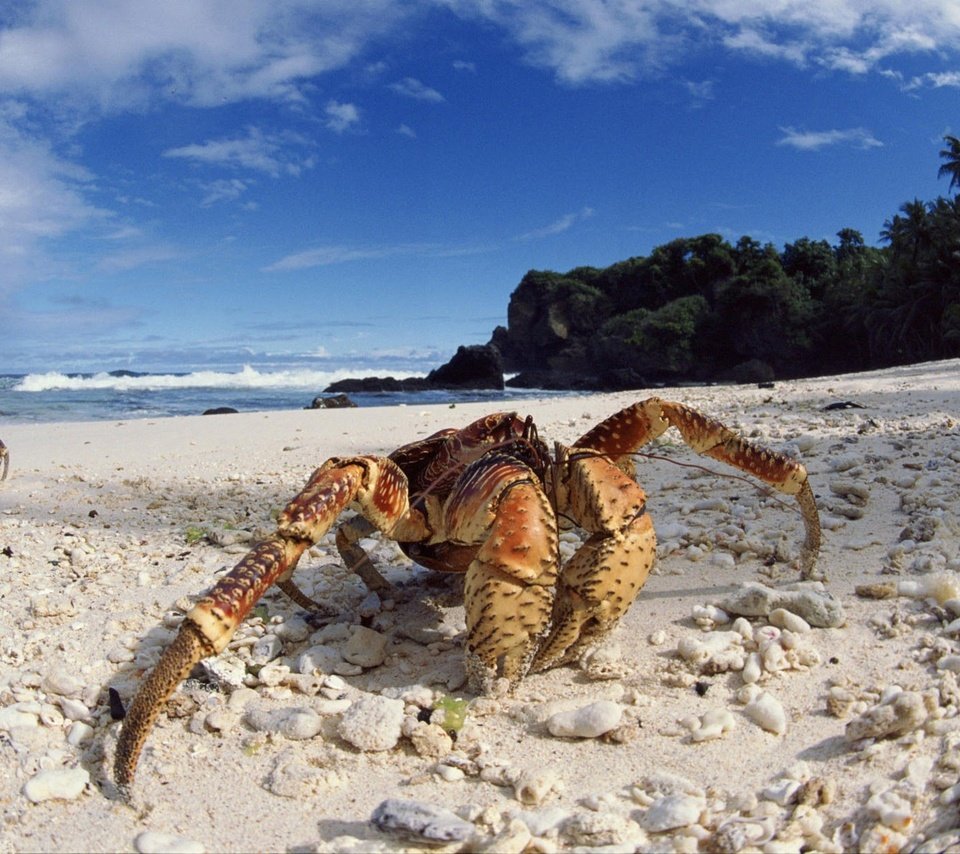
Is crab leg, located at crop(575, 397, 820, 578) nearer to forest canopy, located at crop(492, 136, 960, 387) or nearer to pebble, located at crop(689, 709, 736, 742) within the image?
pebble, located at crop(689, 709, 736, 742)

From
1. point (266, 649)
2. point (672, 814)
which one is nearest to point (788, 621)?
point (672, 814)

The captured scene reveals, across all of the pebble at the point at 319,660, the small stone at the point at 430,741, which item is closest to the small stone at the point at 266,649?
the pebble at the point at 319,660

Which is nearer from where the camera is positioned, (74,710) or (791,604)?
(74,710)

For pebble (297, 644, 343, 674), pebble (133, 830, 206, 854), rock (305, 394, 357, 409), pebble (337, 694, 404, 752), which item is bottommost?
pebble (133, 830, 206, 854)

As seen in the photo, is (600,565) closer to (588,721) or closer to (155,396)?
(588,721)

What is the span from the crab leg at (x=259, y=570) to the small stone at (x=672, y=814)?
4.33ft

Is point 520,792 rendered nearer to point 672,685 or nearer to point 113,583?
point 672,685

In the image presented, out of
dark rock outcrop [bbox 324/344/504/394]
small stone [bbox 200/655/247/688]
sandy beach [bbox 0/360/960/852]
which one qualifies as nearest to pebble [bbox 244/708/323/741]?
sandy beach [bbox 0/360/960/852]

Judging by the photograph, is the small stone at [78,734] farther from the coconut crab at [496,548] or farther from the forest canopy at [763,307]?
the forest canopy at [763,307]

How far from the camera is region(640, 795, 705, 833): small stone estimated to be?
2.04m

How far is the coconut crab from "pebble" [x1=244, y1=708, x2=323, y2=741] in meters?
0.43

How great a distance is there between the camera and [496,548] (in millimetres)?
2521

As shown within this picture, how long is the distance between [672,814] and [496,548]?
3.01 feet

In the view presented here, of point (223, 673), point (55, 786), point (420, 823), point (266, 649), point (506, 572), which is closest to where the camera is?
point (420, 823)
